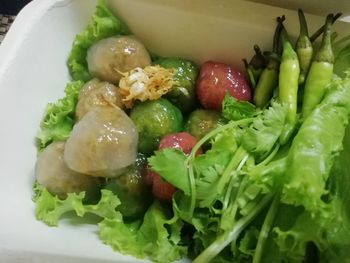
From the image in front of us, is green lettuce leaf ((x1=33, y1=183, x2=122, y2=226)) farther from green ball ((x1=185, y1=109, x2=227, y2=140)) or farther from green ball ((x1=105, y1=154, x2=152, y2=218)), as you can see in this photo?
green ball ((x1=185, y1=109, x2=227, y2=140))

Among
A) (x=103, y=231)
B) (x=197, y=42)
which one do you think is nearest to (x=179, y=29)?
(x=197, y=42)

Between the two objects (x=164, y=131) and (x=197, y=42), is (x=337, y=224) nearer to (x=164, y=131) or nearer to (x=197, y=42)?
(x=164, y=131)

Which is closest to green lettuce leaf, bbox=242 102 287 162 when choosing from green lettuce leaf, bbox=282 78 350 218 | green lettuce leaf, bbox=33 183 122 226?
green lettuce leaf, bbox=282 78 350 218

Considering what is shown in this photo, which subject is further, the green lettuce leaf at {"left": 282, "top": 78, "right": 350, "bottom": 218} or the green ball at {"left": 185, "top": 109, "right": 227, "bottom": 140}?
the green ball at {"left": 185, "top": 109, "right": 227, "bottom": 140}

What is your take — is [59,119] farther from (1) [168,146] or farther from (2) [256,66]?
(2) [256,66]

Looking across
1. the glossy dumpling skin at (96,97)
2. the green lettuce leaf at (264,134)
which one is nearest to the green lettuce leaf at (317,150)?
the green lettuce leaf at (264,134)

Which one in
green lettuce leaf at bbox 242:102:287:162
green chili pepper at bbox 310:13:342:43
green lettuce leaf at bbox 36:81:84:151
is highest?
green chili pepper at bbox 310:13:342:43
